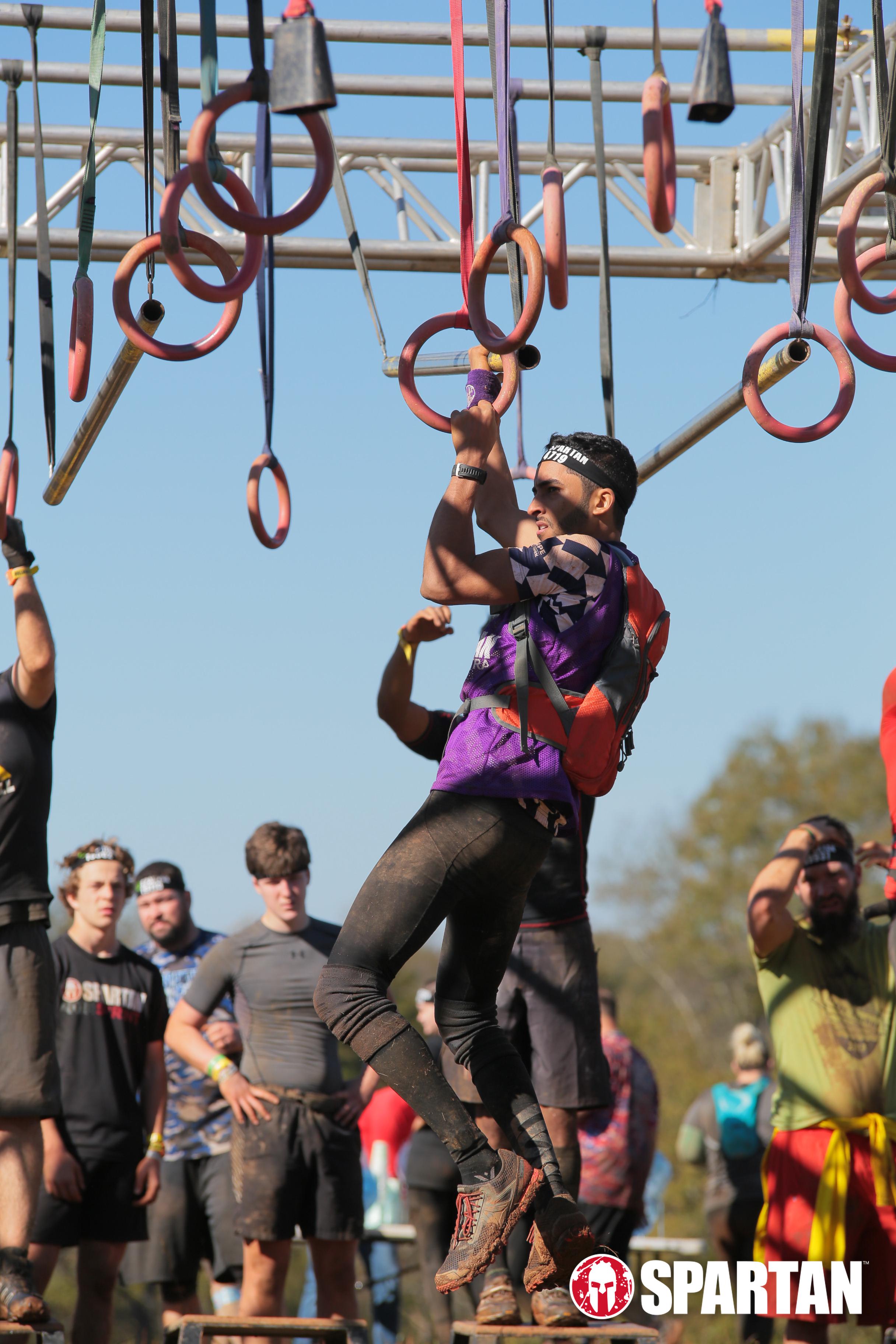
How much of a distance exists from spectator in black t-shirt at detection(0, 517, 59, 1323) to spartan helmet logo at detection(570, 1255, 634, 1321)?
4.79 ft

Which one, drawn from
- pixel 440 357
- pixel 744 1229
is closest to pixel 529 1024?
pixel 440 357

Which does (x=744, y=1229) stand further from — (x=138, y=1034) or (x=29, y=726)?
(x=29, y=726)

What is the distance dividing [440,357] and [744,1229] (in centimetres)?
523

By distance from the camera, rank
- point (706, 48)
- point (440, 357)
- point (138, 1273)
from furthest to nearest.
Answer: point (138, 1273) < point (440, 357) < point (706, 48)

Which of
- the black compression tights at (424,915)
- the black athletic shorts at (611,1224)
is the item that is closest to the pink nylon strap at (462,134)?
the black compression tights at (424,915)

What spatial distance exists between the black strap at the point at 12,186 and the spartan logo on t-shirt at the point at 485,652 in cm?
193

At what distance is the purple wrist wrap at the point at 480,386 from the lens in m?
3.30

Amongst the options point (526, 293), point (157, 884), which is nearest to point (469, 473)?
point (526, 293)

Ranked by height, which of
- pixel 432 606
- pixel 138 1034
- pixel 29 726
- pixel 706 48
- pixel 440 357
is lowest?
pixel 138 1034

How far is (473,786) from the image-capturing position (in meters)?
3.21

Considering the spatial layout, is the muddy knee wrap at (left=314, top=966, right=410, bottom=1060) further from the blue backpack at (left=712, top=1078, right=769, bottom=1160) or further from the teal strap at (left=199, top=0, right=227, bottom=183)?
the blue backpack at (left=712, top=1078, right=769, bottom=1160)

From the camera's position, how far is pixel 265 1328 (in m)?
4.64

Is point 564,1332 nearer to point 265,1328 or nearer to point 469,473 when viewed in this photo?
point 265,1328

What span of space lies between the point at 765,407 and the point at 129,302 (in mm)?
1382
